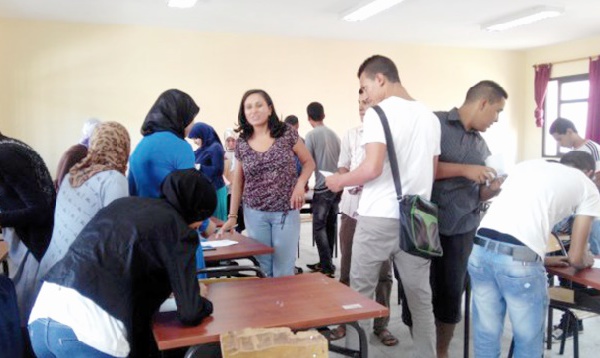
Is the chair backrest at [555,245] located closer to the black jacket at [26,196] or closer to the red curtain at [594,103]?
the black jacket at [26,196]

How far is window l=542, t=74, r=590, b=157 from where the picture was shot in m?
8.41

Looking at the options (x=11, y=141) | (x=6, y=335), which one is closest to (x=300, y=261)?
(x=11, y=141)

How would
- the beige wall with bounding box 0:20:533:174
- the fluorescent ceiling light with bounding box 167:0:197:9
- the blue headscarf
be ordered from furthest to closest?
the beige wall with bounding box 0:20:533:174 < the fluorescent ceiling light with bounding box 167:0:197:9 < the blue headscarf

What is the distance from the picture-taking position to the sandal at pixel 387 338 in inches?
115

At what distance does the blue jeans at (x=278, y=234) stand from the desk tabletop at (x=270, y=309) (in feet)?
2.32

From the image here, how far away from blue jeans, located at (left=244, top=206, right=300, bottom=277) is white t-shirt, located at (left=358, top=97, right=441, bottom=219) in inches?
28.1

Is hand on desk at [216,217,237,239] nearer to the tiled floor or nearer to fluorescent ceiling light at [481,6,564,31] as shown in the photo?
the tiled floor

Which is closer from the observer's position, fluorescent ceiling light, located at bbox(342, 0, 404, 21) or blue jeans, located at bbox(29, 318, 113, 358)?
blue jeans, located at bbox(29, 318, 113, 358)

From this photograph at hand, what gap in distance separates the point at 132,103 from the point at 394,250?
570 centimetres

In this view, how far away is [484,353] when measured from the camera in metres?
2.03

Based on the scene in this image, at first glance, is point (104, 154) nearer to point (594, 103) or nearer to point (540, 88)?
point (594, 103)

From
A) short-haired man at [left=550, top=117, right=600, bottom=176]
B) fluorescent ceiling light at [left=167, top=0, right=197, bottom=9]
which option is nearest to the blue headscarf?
→ fluorescent ceiling light at [left=167, top=0, right=197, bottom=9]

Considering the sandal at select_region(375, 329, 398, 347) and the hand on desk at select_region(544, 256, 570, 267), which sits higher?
the hand on desk at select_region(544, 256, 570, 267)

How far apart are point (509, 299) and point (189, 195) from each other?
1.24 m
